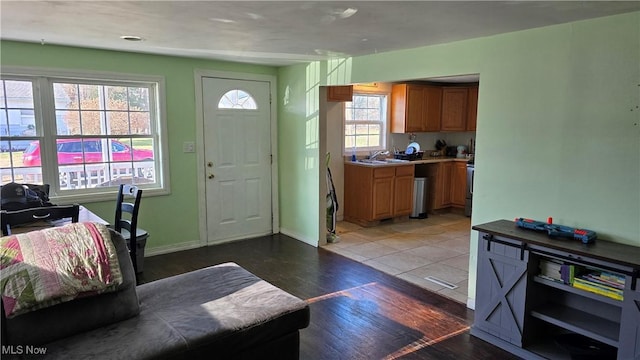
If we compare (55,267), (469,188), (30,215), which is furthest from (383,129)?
(55,267)

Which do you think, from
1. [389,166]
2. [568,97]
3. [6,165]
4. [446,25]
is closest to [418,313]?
[568,97]

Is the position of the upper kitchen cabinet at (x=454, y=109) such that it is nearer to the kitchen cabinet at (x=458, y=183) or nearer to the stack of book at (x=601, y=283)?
the kitchen cabinet at (x=458, y=183)

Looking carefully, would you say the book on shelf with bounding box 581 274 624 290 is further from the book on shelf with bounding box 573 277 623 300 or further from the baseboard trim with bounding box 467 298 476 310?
the baseboard trim with bounding box 467 298 476 310

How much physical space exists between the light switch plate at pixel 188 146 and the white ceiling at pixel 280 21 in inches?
47.1

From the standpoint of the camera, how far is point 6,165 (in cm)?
377

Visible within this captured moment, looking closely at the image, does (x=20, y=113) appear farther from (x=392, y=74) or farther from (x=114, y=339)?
(x=392, y=74)

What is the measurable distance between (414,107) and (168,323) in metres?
5.30

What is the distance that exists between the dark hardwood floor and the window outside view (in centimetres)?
106

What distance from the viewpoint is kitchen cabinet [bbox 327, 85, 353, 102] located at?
5.19 m

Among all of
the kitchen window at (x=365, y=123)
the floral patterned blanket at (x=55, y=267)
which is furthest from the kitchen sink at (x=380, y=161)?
the floral patterned blanket at (x=55, y=267)

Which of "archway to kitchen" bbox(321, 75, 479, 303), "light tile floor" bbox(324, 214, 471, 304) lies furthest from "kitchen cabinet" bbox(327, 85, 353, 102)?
"light tile floor" bbox(324, 214, 471, 304)

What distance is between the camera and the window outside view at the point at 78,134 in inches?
150

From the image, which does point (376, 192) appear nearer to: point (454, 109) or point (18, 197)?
point (454, 109)

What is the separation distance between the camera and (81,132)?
4.15 metres
